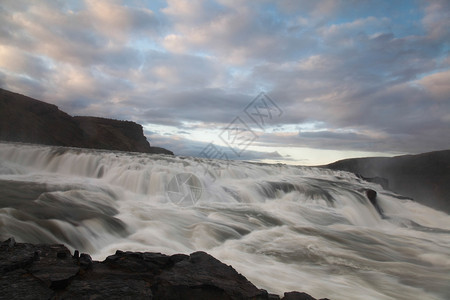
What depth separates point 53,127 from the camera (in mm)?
55125

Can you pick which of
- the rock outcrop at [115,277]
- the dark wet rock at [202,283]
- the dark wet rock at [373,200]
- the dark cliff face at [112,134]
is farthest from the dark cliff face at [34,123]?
the dark wet rock at [202,283]

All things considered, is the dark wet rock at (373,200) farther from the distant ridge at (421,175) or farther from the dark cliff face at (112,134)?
the dark cliff face at (112,134)

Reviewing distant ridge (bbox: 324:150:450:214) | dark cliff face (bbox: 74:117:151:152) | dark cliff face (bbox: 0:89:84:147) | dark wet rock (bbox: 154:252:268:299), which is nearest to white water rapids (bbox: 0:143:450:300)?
dark wet rock (bbox: 154:252:268:299)

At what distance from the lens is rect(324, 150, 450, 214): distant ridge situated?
2970 cm

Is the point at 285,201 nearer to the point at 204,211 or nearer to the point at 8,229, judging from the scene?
the point at 204,211

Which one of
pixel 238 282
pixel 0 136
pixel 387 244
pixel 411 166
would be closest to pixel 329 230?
pixel 387 244

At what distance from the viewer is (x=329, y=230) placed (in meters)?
9.19

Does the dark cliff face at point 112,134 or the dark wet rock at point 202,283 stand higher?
the dark cliff face at point 112,134

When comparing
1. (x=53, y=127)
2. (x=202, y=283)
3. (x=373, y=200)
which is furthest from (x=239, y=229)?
(x=53, y=127)

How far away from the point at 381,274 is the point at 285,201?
7472mm

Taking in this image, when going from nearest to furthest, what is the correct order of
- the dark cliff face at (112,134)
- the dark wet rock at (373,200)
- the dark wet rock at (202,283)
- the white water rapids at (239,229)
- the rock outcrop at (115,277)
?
the rock outcrop at (115,277) → the dark wet rock at (202,283) → the white water rapids at (239,229) → the dark wet rock at (373,200) → the dark cliff face at (112,134)

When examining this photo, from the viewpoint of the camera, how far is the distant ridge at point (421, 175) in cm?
2970

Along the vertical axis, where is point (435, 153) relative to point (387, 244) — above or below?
above

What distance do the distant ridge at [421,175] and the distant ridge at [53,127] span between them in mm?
52924
